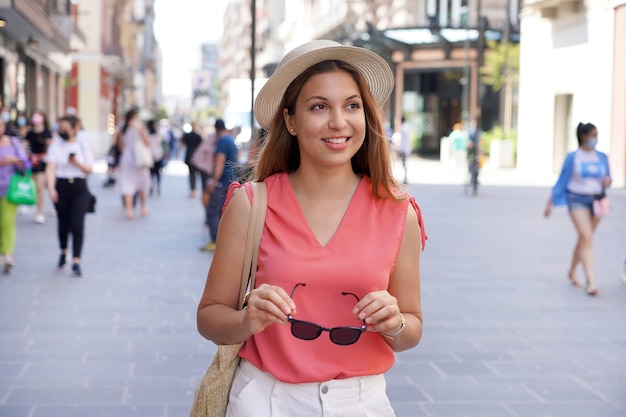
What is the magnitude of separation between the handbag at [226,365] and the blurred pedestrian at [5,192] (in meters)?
7.88

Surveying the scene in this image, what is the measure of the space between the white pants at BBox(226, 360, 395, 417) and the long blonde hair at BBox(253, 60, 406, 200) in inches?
21.3

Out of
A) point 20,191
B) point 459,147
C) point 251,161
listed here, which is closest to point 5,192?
point 20,191

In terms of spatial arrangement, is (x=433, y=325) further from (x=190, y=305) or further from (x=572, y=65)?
(x=572, y=65)

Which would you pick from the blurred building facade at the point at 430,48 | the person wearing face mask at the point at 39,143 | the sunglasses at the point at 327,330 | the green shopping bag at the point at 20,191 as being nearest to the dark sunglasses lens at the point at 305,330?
the sunglasses at the point at 327,330

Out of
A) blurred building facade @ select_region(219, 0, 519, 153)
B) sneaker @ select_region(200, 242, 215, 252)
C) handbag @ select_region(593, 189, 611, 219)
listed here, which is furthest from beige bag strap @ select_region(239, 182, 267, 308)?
blurred building facade @ select_region(219, 0, 519, 153)

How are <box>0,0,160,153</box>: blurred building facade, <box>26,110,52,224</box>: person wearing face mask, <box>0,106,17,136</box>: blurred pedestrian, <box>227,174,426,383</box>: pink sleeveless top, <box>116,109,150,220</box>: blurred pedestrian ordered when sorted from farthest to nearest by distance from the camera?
<box>0,0,160,153</box>: blurred building facade < <box>116,109,150,220</box>: blurred pedestrian < <box>26,110,52,224</box>: person wearing face mask < <box>0,106,17,136</box>: blurred pedestrian < <box>227,174,426,383</box>: pink sleeveless top

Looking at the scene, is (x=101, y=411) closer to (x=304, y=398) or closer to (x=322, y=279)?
(x=304, y=398)

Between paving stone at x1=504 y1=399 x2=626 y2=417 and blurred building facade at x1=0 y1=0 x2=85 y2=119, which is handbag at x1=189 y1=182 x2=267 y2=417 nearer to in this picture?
paving stone at x1=504 y1=399 x2=626 y2=417

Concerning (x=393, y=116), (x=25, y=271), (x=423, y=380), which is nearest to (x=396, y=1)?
(x=393, y=116)

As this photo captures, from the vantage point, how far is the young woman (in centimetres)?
1021

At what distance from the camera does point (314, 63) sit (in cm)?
274

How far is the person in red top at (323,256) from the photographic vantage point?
259 cm

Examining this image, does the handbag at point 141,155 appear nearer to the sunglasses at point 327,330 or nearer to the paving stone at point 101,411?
the paving stone at point 101,411

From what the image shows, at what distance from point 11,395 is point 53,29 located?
81.1ft
